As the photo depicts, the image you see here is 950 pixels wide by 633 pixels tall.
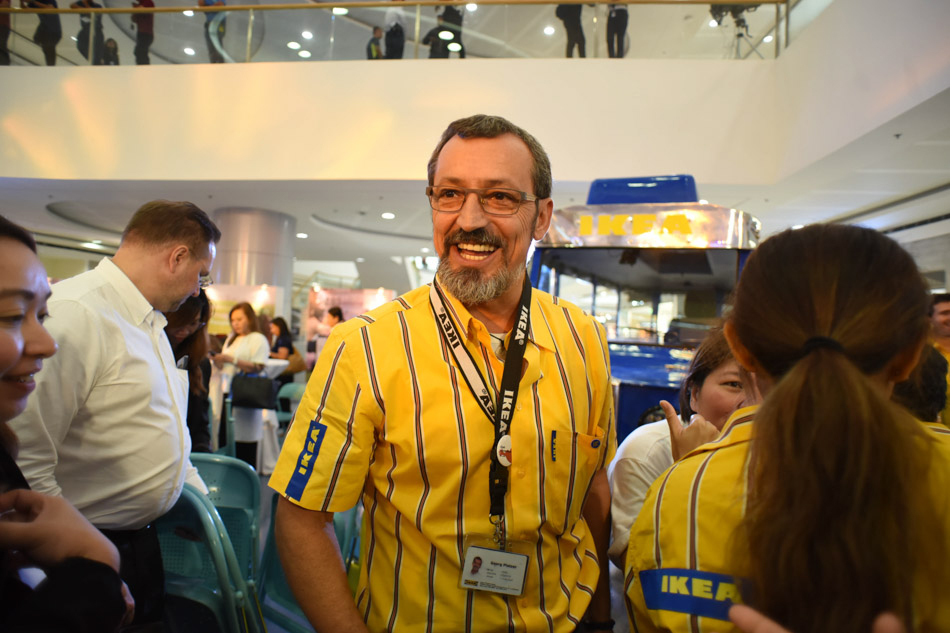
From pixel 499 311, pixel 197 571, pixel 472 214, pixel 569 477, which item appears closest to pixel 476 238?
pixel 472 214

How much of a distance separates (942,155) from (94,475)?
7479 mm

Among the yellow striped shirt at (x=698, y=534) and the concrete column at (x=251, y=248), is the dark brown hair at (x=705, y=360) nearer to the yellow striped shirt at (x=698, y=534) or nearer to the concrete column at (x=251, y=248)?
the yellow striped shirt at (x=698, y=534)

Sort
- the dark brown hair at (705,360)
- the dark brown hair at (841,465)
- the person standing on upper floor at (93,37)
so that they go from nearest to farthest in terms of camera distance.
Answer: the dark brown hair at (841,465), the dark brown hair at (705,360), the person standing on upper floor at (93,37)

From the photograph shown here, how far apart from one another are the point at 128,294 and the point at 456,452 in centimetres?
136

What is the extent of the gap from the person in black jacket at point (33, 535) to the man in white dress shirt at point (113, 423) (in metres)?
0.55

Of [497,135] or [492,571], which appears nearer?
[492,571]

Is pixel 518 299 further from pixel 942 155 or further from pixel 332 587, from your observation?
pixel 942 155

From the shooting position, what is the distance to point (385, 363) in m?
1.29

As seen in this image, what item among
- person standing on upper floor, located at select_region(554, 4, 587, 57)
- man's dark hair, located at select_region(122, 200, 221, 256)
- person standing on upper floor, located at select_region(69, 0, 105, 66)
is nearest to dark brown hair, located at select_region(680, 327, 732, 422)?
man's dark hair, located at select_region(122, 200, 221, 256)

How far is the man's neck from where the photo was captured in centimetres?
149

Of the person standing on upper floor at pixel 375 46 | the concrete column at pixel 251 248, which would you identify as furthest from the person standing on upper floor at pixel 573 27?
the concrete column at pixel 251 248

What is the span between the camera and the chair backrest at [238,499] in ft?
7.61

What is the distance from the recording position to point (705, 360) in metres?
1.83

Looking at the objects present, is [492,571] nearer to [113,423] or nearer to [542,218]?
[542,218]
